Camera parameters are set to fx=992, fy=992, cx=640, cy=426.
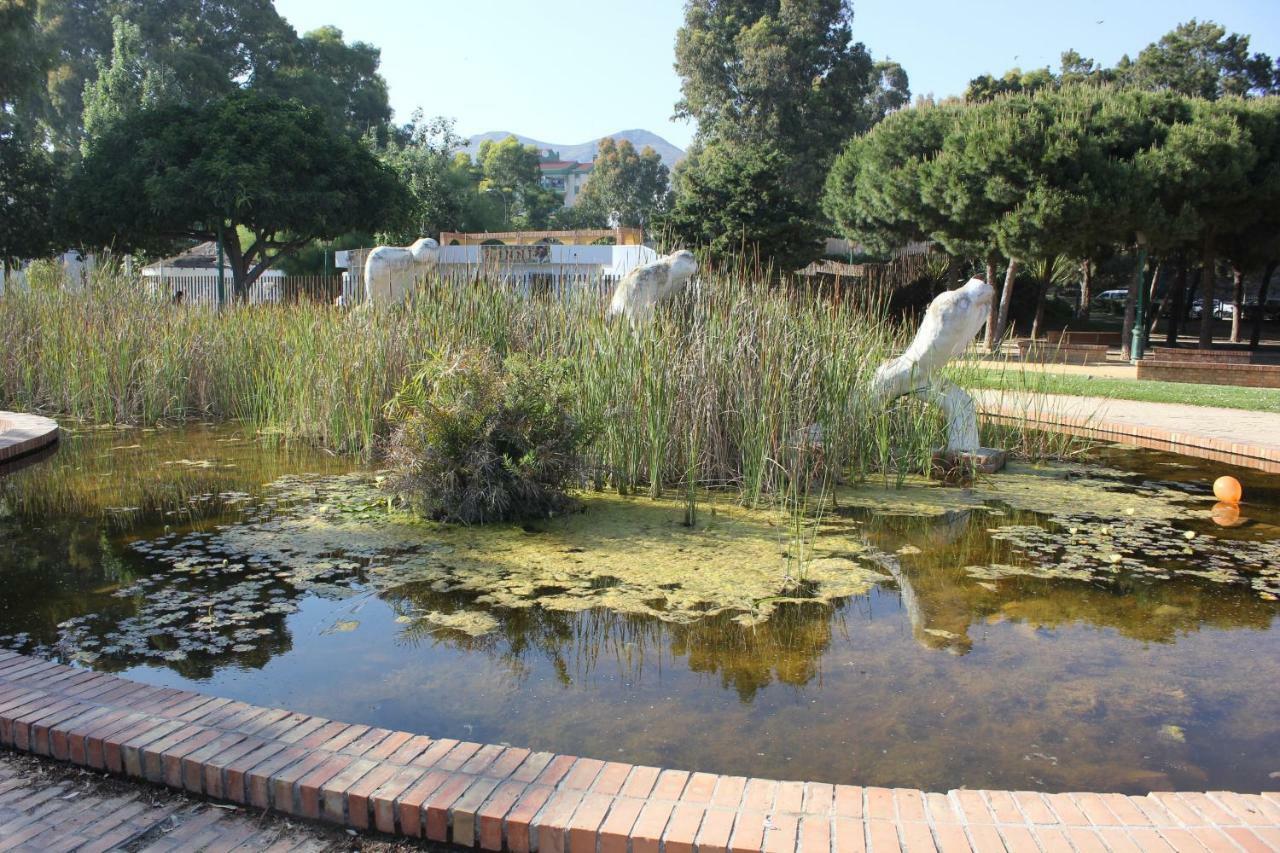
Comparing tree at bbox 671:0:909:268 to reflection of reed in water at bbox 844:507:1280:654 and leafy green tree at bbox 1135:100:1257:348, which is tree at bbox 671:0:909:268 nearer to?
leafy green tree at bbox 1135:100:1257:348

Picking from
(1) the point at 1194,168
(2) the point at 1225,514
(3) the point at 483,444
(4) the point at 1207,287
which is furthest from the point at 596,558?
(4) the point at 1207,287

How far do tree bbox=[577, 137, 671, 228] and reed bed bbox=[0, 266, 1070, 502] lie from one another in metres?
40.2

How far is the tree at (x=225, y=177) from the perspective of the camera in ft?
55.1

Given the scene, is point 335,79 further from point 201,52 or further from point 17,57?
point 17,57

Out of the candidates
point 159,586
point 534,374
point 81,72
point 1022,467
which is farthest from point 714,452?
point 81,72

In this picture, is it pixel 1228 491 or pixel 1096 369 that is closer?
pixel 1228 491

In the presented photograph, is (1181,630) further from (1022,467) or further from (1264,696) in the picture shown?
(1022,467)

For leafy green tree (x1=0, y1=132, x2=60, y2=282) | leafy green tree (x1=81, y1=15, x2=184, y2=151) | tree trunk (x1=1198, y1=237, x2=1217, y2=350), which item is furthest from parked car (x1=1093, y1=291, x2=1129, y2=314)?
leafy green tree (x1=0, y1=132, x2=60, y2=282)

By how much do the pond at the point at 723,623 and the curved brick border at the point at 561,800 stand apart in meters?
0.27

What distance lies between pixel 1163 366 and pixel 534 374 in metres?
9.72

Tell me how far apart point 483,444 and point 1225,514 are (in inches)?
145

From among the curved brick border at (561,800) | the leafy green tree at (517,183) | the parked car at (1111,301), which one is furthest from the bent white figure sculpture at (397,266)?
the leafy green tree at (517,183)

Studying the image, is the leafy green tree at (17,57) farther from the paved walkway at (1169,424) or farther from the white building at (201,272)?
the paved walkway at (1169,424)

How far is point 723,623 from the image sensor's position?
130 inches
